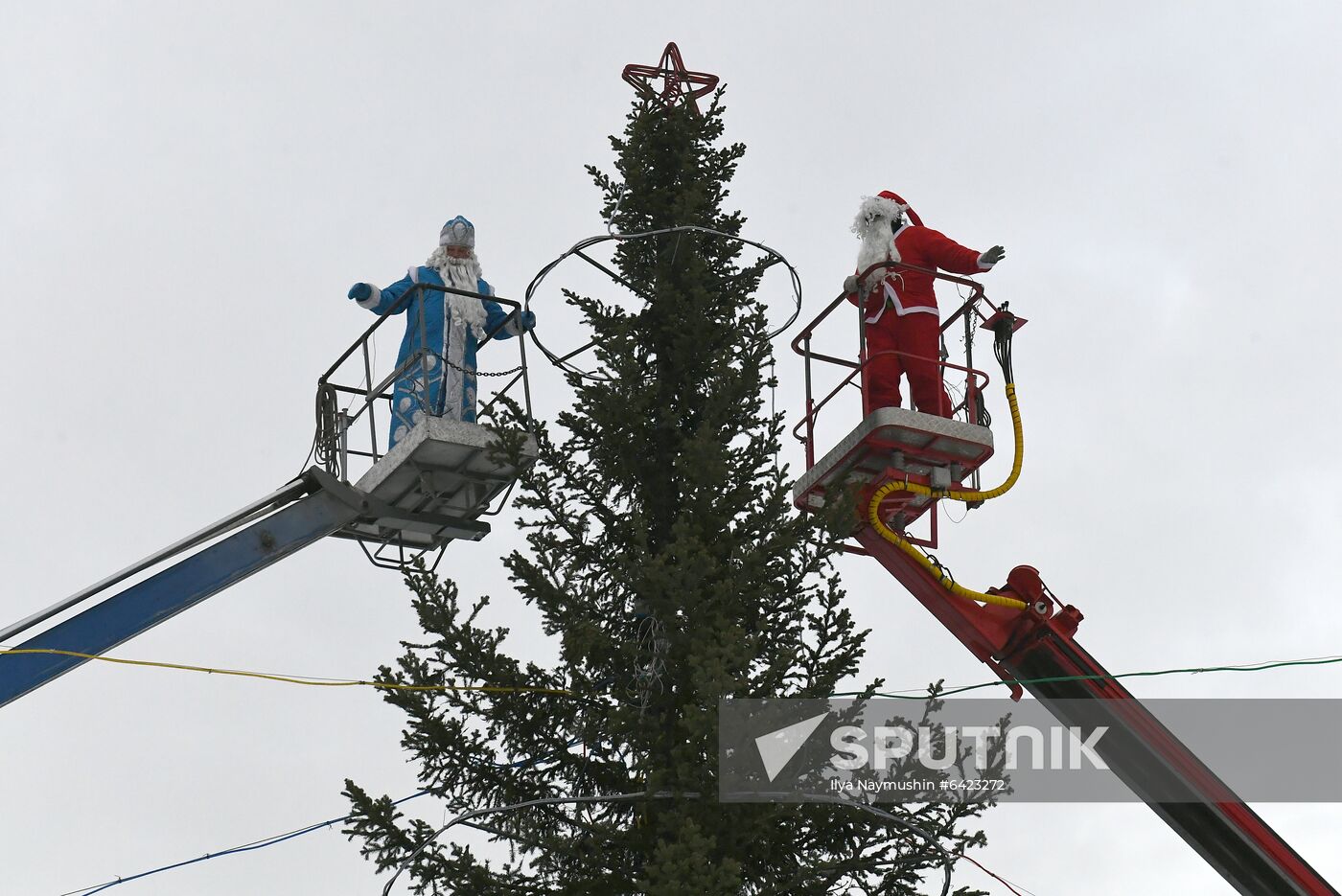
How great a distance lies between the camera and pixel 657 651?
Result: 14.0 meters

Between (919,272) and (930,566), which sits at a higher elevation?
(919,272)

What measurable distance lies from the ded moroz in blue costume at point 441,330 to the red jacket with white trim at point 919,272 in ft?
9.90

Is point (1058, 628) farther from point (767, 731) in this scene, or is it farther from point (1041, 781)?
point (767, 731)

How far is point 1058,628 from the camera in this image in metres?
16.4

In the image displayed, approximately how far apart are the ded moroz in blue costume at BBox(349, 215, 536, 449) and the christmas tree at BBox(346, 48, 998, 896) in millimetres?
1347

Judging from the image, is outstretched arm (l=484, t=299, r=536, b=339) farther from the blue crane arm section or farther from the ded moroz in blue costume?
the blue crane arm section

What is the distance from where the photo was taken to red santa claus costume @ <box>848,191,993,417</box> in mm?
16844

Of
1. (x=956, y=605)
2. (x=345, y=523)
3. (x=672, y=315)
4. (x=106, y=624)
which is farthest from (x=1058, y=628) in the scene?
(x=106, y=624)

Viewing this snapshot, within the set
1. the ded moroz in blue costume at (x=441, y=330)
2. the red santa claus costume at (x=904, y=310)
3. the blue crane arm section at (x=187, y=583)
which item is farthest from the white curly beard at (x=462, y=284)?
the red santa claus costume at (x=904, y=310)

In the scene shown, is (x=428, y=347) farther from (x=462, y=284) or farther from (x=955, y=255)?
(x=955, y=255)

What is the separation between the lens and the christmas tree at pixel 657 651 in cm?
1309

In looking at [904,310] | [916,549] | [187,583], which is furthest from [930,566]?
[187,583]

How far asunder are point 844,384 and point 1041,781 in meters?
3.72

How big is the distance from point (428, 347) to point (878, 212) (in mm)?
4153
